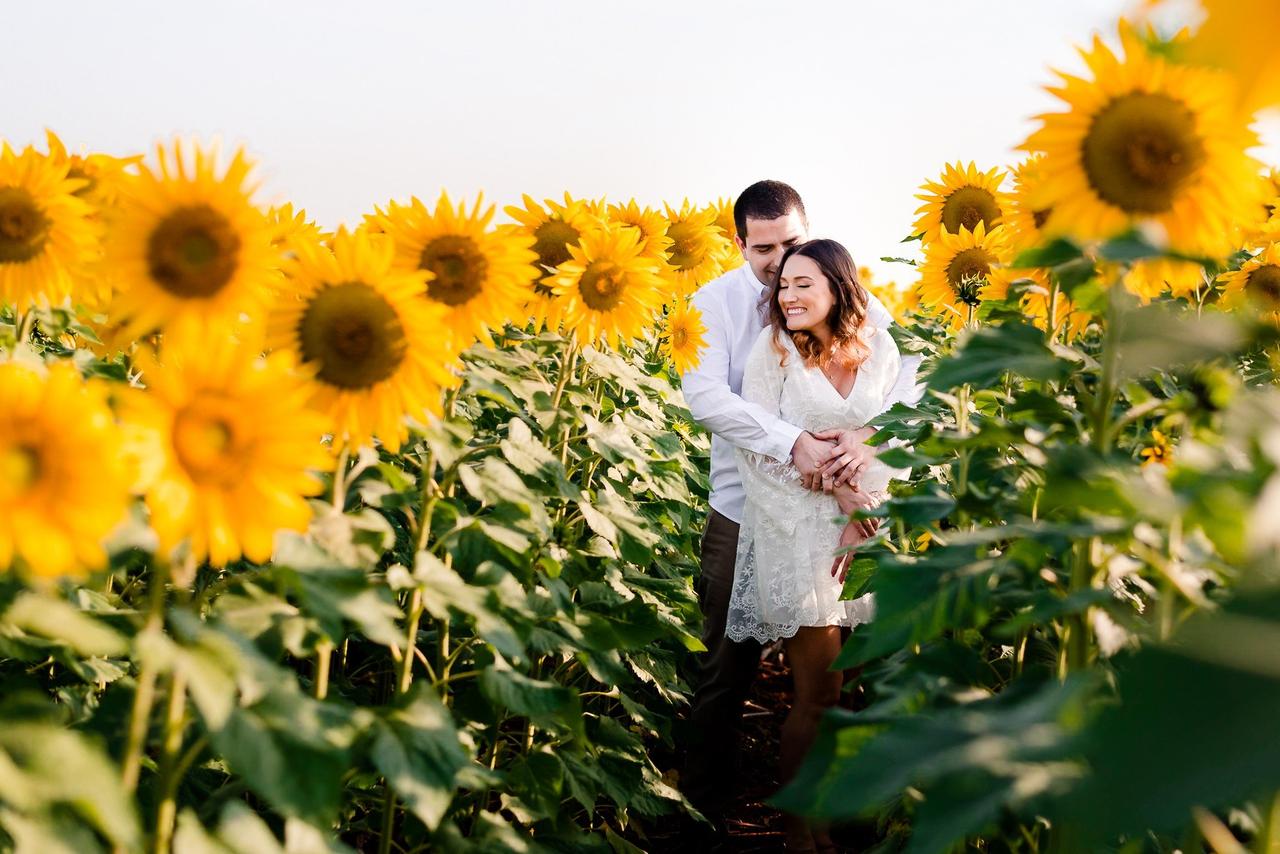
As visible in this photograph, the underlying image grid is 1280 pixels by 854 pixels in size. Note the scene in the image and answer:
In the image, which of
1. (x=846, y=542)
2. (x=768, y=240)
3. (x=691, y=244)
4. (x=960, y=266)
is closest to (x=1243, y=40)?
(x=846, y=542)

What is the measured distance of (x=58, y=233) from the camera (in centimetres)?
214

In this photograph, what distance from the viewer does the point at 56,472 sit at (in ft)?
4.05

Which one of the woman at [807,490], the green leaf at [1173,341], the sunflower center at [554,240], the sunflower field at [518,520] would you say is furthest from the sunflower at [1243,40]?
the woman at [807,490]

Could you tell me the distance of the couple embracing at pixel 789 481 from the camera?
13.2ft

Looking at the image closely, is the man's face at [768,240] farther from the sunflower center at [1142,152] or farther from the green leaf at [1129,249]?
the green leaf at [1129,249]

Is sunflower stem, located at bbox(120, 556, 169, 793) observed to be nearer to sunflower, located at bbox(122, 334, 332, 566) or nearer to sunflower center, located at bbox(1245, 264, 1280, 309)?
sunflower, located at bbox(122, 334, 332, 566)

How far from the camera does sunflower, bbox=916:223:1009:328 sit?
388cm

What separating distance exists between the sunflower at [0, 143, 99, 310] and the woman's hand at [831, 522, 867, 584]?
8.36 feet

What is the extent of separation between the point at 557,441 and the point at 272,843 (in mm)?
1785

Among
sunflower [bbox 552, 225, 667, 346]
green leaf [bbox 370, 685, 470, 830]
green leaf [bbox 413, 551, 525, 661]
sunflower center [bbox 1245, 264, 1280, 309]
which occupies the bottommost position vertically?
green leaf [bbox 370, 685, 470, 830]

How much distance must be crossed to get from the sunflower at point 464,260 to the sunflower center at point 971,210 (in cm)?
253

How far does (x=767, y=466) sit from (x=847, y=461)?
0.35 m

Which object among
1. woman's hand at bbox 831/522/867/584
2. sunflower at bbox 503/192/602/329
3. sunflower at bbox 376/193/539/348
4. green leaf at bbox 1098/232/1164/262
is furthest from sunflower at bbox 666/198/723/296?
green leaf at bbox 1098/232/1164/262

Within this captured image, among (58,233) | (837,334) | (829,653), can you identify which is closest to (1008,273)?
(837,334)
